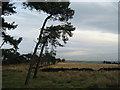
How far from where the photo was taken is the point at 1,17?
1510cm

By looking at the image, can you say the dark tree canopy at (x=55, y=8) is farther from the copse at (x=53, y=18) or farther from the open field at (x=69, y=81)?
the open field at (x=69, y=81)

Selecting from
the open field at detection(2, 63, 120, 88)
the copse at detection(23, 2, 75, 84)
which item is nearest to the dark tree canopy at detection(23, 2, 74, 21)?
the copse at detection(23, 2, 75, 84)

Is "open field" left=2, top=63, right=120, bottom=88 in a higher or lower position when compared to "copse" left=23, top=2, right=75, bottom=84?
lower

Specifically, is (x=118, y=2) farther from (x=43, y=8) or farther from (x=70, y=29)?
(x=70, y=29)

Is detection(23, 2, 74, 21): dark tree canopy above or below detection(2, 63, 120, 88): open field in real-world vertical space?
above

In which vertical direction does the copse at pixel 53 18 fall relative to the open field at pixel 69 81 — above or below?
above

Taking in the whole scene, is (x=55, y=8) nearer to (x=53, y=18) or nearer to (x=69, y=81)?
(x=53, y=18)

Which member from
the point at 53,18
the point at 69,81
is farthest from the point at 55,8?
the point at 69,81

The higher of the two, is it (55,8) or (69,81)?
(55,8)

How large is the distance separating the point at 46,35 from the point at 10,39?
268 inches

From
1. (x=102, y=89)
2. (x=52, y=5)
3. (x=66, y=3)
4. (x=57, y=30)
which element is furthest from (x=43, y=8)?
(x=102, y=89)

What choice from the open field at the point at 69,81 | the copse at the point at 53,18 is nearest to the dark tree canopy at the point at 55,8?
the copse at the point at 53,18

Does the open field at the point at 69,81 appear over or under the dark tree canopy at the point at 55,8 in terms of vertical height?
under

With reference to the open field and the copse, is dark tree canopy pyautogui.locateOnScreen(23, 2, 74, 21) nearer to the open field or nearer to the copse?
the copse
